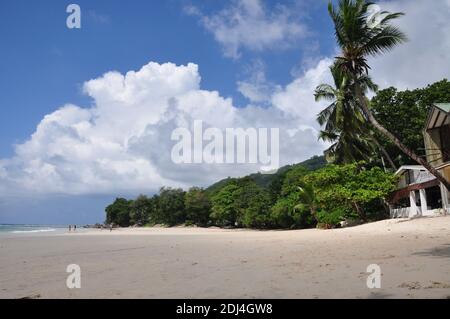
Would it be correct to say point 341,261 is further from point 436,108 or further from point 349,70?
point 436,108

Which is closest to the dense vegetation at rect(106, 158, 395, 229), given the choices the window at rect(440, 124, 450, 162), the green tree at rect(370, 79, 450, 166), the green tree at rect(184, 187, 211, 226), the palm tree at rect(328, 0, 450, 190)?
the green tree at rect(184, 187, 211, 226)

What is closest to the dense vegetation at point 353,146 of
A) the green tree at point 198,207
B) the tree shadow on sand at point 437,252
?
the tree shadow on sand at point 437,252

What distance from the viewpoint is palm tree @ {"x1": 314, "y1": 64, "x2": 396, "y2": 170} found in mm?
28731

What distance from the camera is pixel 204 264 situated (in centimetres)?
1040

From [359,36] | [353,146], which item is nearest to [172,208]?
[353,146]

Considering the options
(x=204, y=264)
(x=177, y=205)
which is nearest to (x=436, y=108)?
(x=204, y=264)

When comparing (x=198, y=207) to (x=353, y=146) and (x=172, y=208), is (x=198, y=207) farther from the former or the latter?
(x=353, y=146)

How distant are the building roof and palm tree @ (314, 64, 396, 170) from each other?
5.64 metres

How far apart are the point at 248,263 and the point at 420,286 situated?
479 centimetres

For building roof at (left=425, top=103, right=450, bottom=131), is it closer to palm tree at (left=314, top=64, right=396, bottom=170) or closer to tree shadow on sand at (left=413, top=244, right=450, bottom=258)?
palm tree at (left=314, top=64, right=396, bottom=170)

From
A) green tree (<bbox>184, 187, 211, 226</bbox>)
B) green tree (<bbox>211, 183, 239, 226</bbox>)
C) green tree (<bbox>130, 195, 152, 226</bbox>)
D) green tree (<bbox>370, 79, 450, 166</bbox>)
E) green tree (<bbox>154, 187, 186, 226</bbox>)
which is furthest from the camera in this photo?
green tree (<bbox>130, 195, 152, 226</bbox>)

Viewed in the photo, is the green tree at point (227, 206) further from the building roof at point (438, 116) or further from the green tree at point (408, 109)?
the building roof at point (438, 116)

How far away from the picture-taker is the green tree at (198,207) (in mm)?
69875

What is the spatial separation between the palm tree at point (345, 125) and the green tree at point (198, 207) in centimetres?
3671
